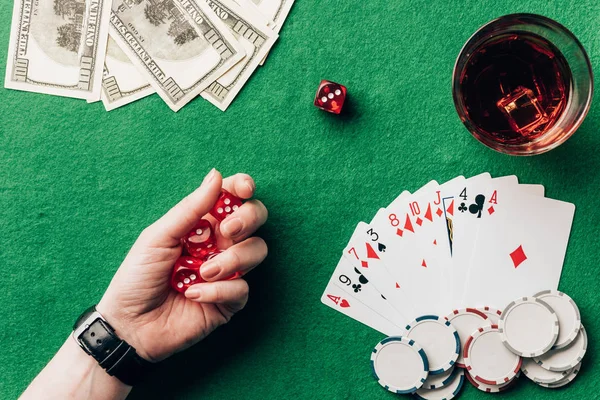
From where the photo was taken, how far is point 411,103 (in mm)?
1329

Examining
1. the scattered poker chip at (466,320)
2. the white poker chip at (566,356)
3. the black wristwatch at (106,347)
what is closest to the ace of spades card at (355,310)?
the scattered poker chip at (466,320)

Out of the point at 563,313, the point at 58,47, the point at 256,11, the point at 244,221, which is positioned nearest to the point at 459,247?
the point at 563,313

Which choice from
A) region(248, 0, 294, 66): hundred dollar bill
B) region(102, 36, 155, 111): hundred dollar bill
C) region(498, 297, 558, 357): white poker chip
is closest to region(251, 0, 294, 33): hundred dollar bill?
region(248, 0, 294, 66): hundred dollar bill

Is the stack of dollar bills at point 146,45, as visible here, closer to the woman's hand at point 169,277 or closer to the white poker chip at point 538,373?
the woman's hand at point 169,277

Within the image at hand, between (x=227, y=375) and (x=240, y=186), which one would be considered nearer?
(x=240, y=186)

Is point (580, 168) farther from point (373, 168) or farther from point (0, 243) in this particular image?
point (0, 243)

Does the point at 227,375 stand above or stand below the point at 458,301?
below

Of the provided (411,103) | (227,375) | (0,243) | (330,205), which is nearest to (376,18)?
(411,103)

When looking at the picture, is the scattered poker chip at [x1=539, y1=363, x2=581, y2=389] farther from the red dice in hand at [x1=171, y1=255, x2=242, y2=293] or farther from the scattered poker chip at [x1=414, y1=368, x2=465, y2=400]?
the red dice in hand at [x1=171, y1=255, x2=242, y2=293]

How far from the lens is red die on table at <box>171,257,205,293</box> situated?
121 centimetres

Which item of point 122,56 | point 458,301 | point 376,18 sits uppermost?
point 376,18

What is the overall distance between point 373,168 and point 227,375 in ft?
2.01

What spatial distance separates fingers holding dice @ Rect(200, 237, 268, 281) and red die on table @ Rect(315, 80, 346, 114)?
0.34m

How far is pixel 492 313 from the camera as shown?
4.37 feet
